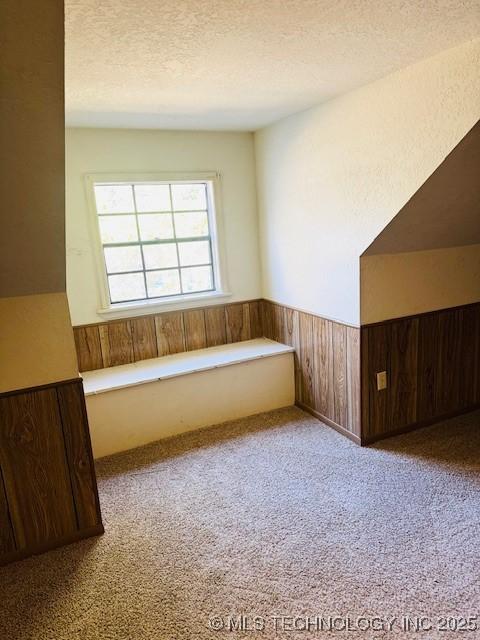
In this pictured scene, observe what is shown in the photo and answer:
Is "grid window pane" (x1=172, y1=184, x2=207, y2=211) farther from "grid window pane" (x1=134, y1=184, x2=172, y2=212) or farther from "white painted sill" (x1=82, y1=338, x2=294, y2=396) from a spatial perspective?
"white painted sill" (x1=82, y1=338, x2=294, y2=396)

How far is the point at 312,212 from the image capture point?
2.99m

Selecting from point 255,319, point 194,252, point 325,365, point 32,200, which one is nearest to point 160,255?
point 194,252

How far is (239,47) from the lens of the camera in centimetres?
170

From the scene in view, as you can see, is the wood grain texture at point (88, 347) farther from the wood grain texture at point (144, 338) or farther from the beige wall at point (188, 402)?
the beige wall at point (188, 402)

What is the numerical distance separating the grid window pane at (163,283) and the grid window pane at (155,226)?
283 millimetres

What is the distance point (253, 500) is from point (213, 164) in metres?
2.52

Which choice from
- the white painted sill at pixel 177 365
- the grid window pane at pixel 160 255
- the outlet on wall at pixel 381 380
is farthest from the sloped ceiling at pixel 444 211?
the grid window pane at pixel 160 255

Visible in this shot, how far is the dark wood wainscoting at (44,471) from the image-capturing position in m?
1.93

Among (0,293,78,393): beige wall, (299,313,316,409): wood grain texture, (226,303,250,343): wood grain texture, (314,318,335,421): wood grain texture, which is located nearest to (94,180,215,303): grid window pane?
(226,303,250,343): wood grain texture

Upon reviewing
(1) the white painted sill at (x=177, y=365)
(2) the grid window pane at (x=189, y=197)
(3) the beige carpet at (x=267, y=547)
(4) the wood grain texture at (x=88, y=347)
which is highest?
(2) the grid window pane at (x=189, y=197)

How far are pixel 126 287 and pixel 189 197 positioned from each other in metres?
0.90

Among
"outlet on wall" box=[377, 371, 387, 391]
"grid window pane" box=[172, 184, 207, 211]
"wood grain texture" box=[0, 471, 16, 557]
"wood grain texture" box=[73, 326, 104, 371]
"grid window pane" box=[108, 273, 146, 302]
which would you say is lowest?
"wood grain texture" box=[0, 471, 16, 557]

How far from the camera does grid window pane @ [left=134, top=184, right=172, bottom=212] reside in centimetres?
333

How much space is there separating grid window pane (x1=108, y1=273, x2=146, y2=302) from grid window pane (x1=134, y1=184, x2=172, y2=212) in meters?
0.54
